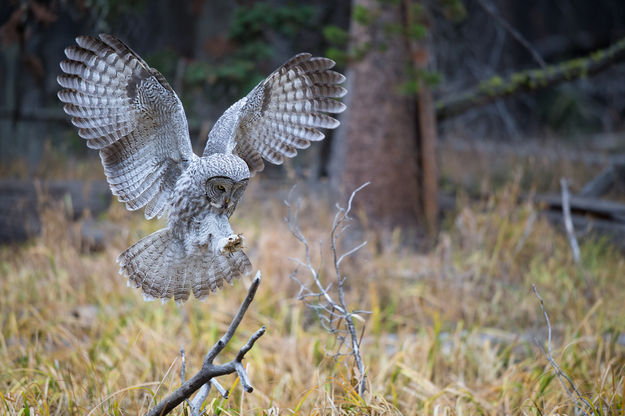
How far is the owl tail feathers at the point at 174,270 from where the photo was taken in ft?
4.30

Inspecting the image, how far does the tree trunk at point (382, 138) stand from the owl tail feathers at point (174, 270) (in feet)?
12.2

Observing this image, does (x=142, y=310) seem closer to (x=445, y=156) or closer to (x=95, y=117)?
(x=95, y=117)

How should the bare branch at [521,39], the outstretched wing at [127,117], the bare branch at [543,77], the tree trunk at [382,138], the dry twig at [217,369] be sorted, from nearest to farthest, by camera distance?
the outstretched wing at [127,117] < the dry twig at [217,369] < the bare branch at [521,39] < the tree trunk at [382,138] < the bare branch at [543,77]

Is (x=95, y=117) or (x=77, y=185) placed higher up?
(x=95, y=117)

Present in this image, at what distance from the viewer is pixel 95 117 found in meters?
1.30

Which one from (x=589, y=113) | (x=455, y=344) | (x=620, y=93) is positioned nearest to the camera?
(x=455, y=344)

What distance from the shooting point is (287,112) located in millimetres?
1567

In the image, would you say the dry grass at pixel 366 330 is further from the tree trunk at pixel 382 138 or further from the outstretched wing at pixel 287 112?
the outstretched wing at pixel 287 112

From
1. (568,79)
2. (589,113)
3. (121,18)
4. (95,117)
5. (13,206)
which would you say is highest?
(121,18)

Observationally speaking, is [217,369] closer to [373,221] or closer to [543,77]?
[373,221]

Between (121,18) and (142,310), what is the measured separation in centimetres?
327

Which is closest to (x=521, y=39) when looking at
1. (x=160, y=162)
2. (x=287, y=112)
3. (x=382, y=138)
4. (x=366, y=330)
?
Result: (x=382, y=138)

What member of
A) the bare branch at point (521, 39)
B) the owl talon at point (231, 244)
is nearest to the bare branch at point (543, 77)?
the bare branch at point (521, 39)

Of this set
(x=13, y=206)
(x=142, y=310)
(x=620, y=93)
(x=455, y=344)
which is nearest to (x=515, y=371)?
(x=455, y=344)
